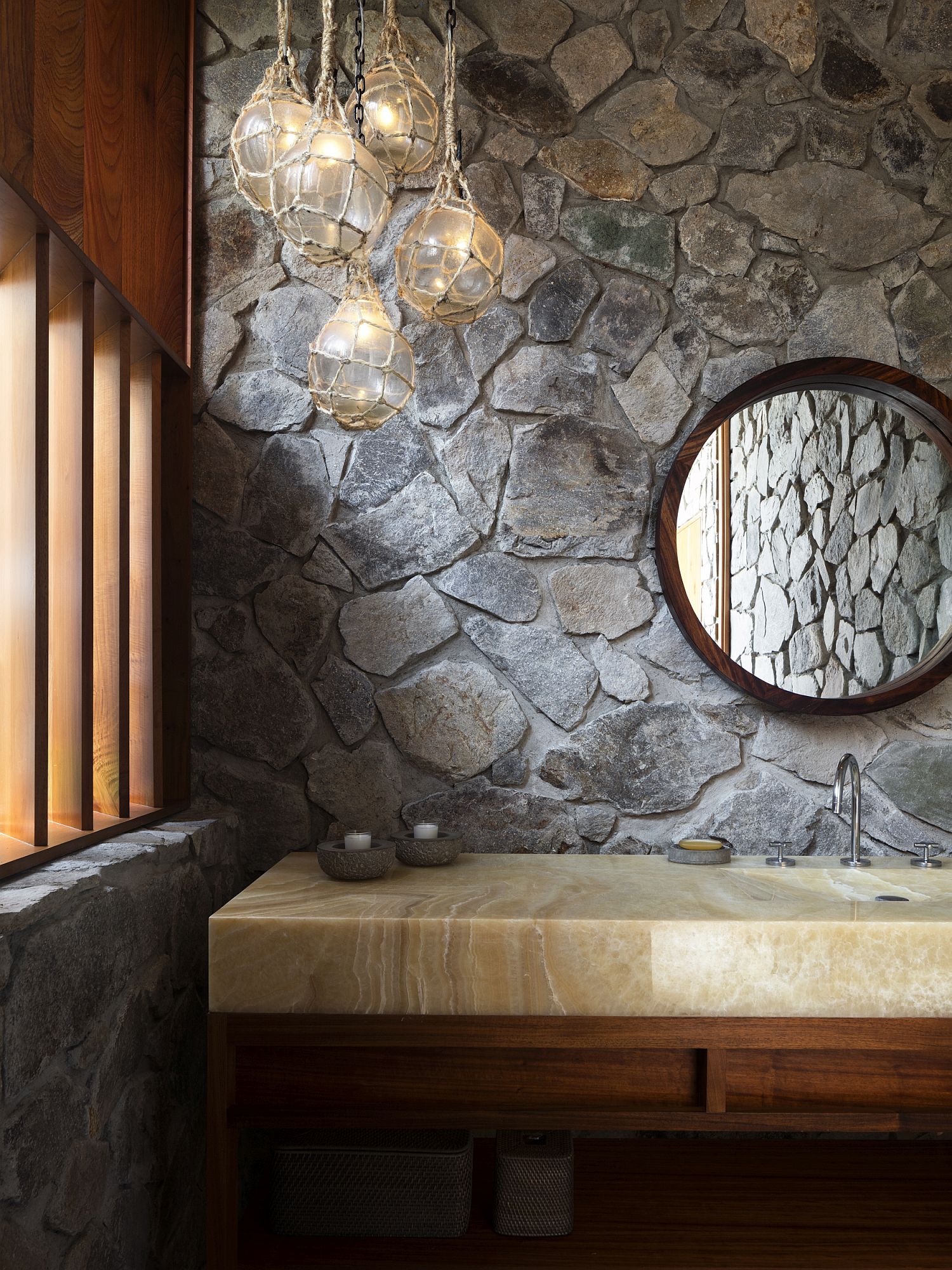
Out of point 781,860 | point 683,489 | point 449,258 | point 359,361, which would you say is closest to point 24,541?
point 359,361

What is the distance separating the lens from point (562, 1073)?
67.7 inches

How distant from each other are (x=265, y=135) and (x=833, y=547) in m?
1.67

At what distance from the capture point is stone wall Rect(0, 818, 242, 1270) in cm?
129

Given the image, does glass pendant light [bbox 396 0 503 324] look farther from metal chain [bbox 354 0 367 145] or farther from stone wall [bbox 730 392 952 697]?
stone wall [bbox 730 392 952 697]

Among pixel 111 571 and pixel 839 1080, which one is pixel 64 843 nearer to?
pixel 111 571

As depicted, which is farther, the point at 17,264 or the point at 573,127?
the point at 573,127

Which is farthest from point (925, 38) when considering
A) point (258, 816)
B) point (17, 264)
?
point (258, 816)

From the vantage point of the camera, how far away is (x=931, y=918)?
1765mm

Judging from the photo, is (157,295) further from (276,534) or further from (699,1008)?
(699,1008)

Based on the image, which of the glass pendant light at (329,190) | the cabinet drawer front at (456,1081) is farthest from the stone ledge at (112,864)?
the glass pendant light at (329,190)

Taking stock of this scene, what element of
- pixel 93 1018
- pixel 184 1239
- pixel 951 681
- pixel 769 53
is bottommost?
pixel 184 1239

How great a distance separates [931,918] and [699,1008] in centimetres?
47

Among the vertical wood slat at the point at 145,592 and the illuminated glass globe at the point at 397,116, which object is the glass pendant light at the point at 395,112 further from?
the vertical wood slat at the point at 145,592

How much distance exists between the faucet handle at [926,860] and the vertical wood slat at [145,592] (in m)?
1.82
